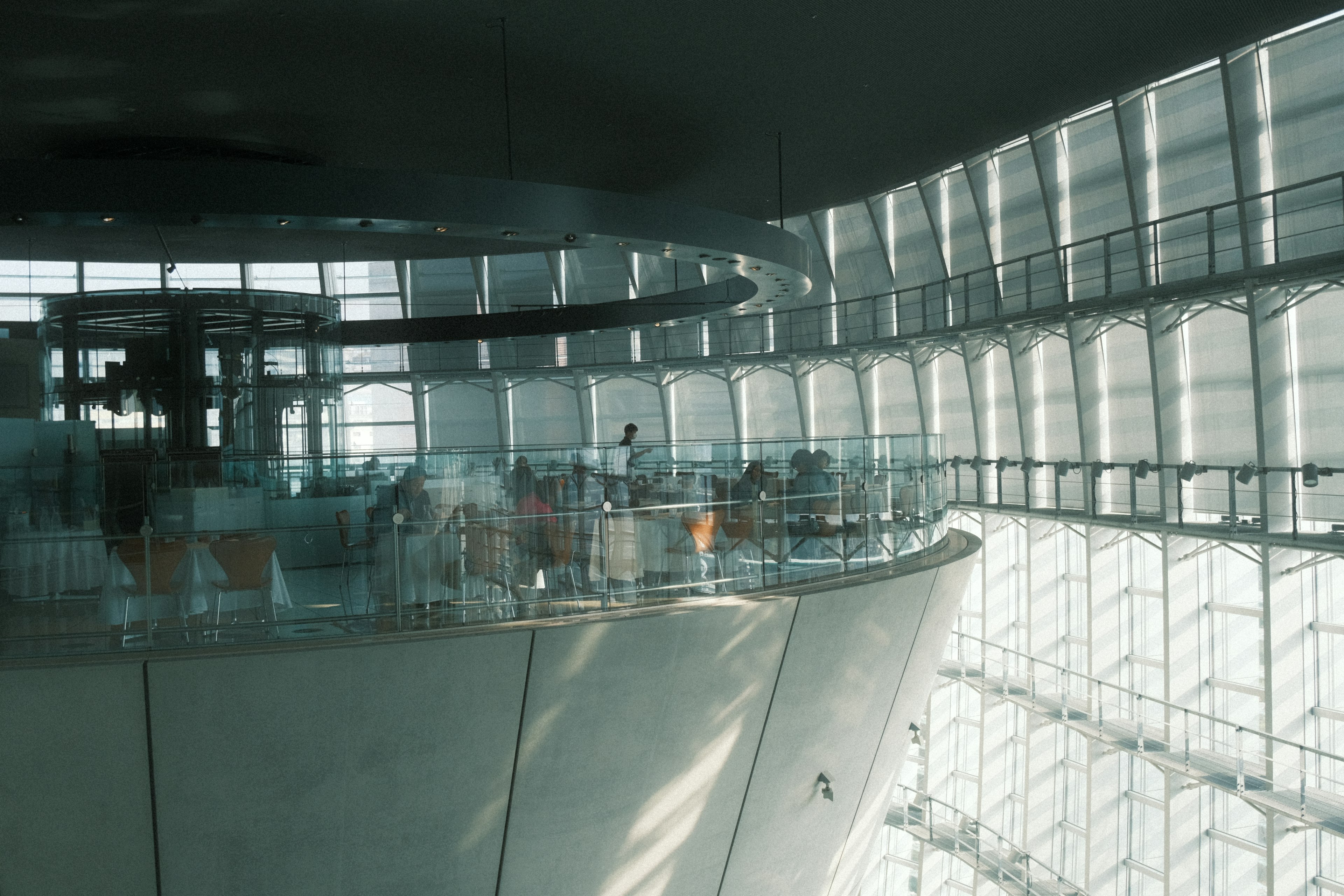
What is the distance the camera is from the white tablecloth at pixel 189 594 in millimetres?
5750

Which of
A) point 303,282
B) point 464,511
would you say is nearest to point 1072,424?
point 464,511

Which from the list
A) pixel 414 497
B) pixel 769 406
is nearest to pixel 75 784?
pixel 414 497

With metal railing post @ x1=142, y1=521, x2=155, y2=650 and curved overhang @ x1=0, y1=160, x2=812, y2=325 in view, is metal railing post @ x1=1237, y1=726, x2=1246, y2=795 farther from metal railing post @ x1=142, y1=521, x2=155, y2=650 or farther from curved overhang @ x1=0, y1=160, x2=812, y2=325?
metal railing post @ x1=142, y1=521, x2=155, y2=650

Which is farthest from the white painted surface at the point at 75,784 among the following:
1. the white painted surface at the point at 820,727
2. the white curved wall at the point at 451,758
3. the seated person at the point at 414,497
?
the white painted surface at the point at 820,727

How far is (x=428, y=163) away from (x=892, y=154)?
19.3ft

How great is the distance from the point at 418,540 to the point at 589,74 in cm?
502

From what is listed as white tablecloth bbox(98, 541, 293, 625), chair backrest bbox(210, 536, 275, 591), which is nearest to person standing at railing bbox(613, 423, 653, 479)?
chair backrest bbox(210, 536, 275, 591)

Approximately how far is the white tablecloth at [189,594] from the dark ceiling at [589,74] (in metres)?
4.17

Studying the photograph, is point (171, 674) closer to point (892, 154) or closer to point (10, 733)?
point (10, 733)

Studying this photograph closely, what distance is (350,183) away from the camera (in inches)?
307

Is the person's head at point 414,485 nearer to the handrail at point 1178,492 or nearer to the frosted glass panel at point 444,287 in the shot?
the handrail at point 1178,492

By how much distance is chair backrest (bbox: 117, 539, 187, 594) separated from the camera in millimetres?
5773

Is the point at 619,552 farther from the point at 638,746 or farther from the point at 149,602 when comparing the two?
the point at 149,602

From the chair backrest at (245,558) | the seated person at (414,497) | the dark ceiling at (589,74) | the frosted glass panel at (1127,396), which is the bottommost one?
the chair backrest at (245,558)
